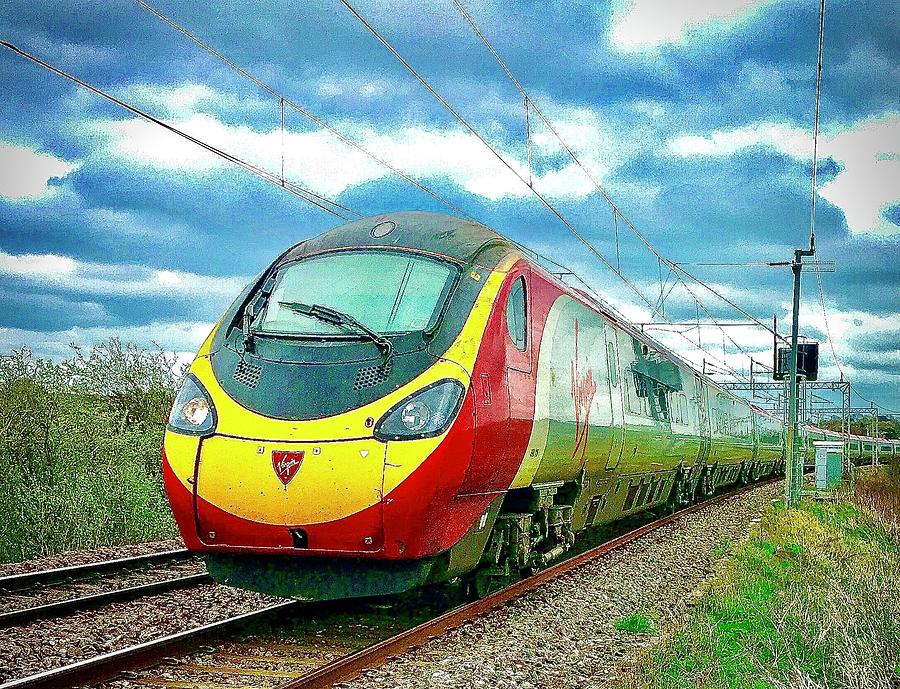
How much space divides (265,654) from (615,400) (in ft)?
20.4

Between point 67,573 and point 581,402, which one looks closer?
point 67,573

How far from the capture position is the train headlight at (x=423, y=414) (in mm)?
6793

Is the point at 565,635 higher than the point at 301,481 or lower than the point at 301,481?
lower

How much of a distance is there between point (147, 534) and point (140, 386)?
578 centimetres

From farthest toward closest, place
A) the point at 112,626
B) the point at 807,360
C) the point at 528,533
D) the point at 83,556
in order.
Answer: the point at 807,360
the point at 83,556
the point at 528,533
the point at 112,626

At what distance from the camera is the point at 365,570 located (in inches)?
277

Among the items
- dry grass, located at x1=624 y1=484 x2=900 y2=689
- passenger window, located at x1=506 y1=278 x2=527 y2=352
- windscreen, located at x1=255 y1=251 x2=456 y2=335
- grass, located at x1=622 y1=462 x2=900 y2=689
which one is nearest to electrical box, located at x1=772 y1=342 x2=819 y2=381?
grass, located at x1=622 y1=462 x2=900 y2=689

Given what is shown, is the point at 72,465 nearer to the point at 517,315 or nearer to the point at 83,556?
the point at 83,556

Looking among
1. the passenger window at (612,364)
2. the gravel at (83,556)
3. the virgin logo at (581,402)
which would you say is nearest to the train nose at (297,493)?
the virgin logo at (581,402)

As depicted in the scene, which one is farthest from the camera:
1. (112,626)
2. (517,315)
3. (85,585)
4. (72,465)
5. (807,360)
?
(807,360)

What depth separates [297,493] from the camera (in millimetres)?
6738

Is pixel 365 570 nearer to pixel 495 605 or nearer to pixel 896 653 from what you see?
pixel 495 605

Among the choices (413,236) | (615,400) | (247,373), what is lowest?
(247,373)

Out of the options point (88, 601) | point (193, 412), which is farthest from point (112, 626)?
point (193, 412)
